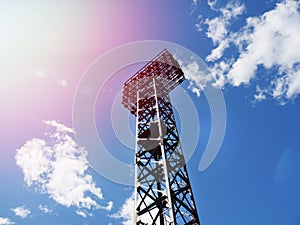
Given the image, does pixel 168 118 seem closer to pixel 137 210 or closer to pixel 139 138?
pixel 139 138

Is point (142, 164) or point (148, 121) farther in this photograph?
point (148, 121)

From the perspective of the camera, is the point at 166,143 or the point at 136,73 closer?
the point at 166,143

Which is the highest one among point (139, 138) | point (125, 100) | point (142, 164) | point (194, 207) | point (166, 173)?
point (125, 100)

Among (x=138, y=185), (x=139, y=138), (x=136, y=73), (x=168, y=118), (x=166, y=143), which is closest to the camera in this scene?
(x=138, y=185)

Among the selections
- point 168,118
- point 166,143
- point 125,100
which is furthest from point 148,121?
point 125,100

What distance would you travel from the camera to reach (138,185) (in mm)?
12523

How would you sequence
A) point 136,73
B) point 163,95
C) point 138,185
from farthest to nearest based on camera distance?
point 136,73
point 163,95
point 138,185

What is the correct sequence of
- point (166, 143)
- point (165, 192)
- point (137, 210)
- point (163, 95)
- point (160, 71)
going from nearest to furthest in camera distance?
point (165, 192) < point (137, 210) < point (166, 143) < point (163, 95) < point (160, 71)

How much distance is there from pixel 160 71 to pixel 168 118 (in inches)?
206

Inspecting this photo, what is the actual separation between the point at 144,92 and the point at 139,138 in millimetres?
5554

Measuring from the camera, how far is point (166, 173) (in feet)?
36.8

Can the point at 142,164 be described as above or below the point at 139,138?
below

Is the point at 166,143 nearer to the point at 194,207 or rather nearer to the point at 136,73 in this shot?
the point at 194,207

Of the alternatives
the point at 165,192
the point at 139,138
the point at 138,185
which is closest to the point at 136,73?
the point at 139,138
